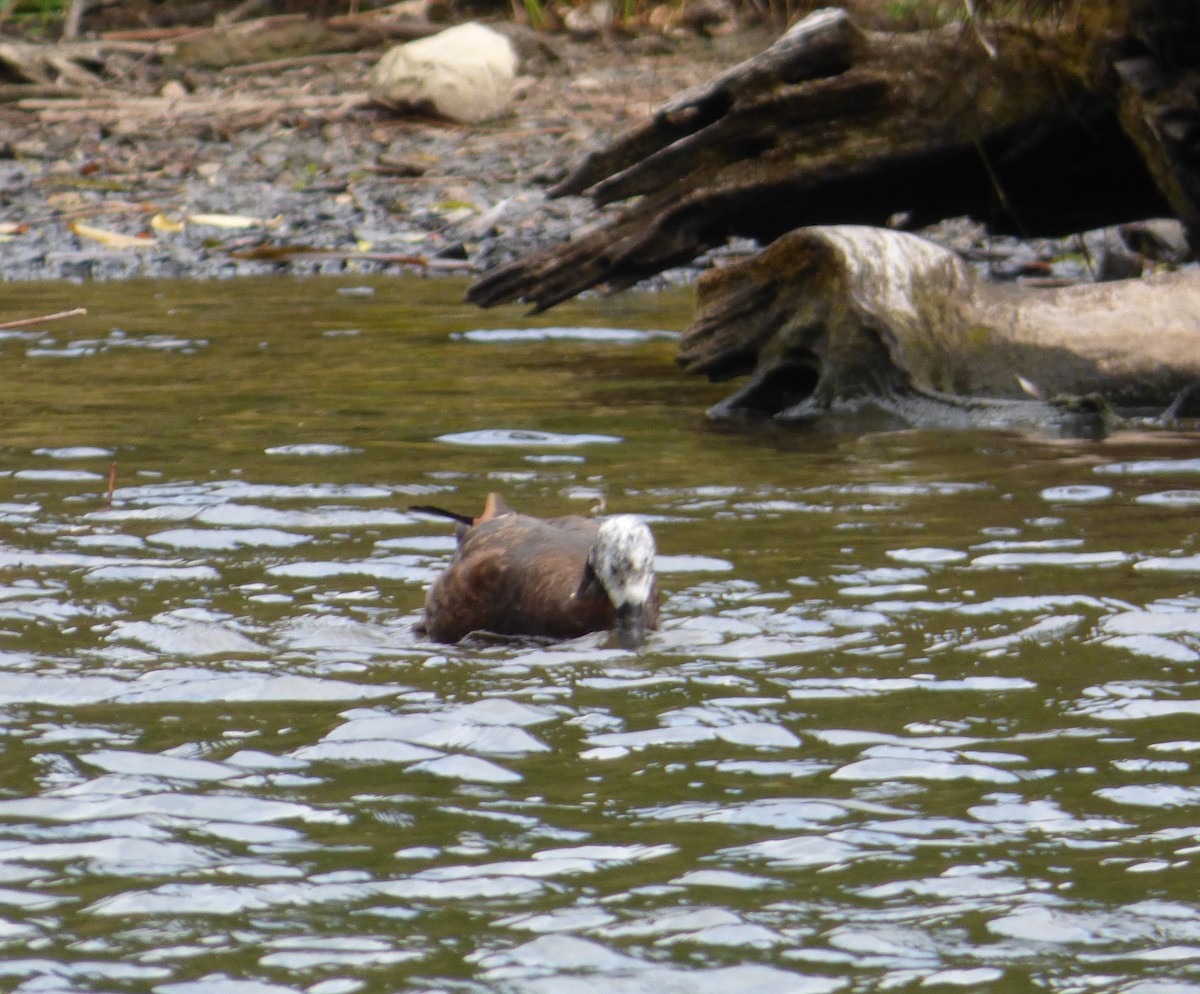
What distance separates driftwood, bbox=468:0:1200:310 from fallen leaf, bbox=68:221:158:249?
23.8 feet

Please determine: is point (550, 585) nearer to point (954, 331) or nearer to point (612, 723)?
point (612, 723)

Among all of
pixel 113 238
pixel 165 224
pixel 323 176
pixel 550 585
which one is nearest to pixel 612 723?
pixel 550 585

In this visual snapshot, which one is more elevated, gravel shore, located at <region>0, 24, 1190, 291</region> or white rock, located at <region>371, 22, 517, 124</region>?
white rock, located at <region>371, 22, 517, 124</region>

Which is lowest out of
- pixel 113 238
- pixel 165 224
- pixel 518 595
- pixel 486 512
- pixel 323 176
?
pixel 518 595

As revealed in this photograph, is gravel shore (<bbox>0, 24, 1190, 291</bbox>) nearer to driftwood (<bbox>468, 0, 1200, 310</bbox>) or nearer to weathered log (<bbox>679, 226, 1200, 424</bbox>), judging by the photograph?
driftwood (<bbox>468, 0, 1200, 310</bbox>)

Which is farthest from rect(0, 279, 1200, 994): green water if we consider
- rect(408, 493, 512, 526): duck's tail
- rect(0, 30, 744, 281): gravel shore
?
rect(0, 30, 744, 281): gravel shore

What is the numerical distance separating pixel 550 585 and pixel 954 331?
13.3ft

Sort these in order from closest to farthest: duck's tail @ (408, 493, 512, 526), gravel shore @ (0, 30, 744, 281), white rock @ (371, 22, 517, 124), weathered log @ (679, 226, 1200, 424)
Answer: duck's tail @ (408, 493, 512, 526) → weathered log @ (679, 226, 1200, 424) → gravel shore @ (0, 30, 744, 281) → white rock @ (371, 22, 517, 124)

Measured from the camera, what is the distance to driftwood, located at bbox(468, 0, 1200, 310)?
10.0 m

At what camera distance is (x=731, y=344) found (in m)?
10.2

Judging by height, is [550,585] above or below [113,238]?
below

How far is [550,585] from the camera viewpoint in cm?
641

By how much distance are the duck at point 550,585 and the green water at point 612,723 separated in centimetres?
12

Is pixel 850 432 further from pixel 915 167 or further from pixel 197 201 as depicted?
pixel 197 201
